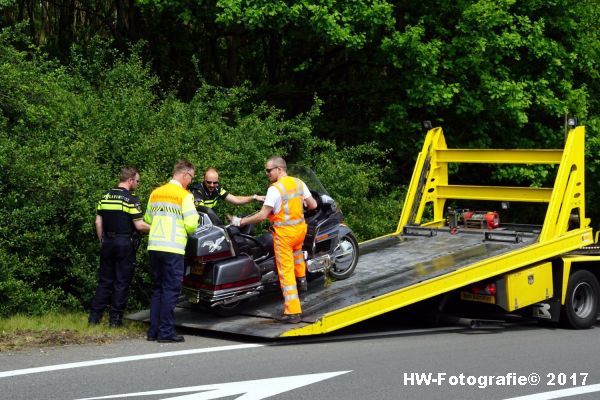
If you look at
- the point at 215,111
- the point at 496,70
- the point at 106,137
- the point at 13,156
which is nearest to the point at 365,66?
the point at 496,70

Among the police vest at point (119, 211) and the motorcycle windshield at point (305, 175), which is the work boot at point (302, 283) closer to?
the motorcycle windshield at point (305, 175)

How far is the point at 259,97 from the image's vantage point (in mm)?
21078

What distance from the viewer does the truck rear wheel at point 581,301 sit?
38.0 ft

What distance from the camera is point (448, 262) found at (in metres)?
10.9

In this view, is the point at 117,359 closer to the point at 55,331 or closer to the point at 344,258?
the point at 55,331

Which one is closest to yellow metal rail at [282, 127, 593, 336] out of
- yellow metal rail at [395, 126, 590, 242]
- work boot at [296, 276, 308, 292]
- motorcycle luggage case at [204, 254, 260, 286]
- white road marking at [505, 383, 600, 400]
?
yellow metal rail at [395, 126, 590, 242]

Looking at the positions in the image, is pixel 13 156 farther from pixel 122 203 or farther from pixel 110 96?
pixel 110 96

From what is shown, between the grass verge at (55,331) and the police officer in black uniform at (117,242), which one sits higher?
the police officer in black uniform at (117,242)

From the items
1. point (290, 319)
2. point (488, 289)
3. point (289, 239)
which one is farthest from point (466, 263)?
point (290, 319)

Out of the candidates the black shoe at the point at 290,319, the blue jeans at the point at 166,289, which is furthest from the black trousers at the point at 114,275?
the black shoe at the point at 290,319

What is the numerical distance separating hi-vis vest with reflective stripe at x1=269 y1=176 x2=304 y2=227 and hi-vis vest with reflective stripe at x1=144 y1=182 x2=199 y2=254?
100 cm

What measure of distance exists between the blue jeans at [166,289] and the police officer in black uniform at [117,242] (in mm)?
609

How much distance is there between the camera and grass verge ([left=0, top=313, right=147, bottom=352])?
9.05 metres

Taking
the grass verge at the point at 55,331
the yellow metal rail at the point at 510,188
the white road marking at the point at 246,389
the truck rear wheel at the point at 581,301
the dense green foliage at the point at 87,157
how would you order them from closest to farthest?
the white road marking at the point at 246,389 < the grass verge at the point at 55,331 < the dense green foliage at the point at 87,157 < the truck rear wheel at the point at 581,301 < the yellow metal rail at the point at 510,188
